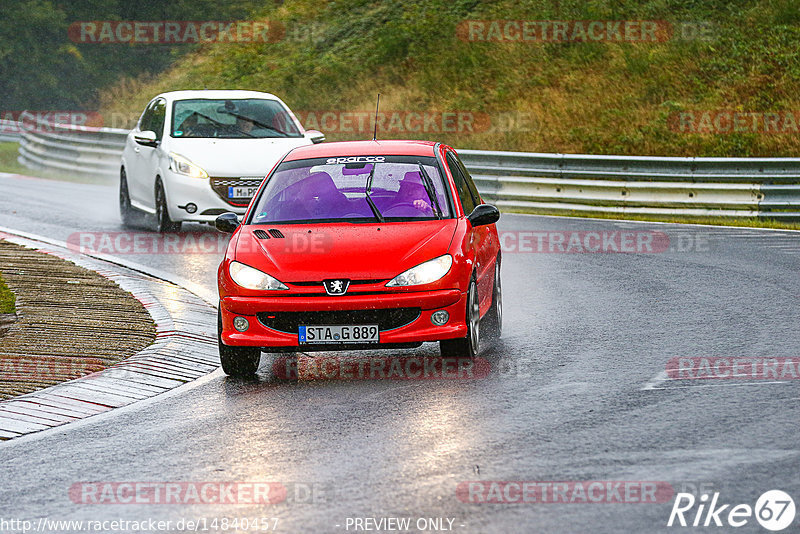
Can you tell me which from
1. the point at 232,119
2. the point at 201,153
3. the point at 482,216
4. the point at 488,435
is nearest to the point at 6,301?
the point at 482,216

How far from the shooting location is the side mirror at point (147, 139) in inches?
680

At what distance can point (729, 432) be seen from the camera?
23.0ft

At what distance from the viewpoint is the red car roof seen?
10469 millimetres

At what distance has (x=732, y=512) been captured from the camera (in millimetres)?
5590

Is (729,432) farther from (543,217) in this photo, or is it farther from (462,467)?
(543,217)

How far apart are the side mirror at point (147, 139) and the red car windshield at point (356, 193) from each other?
7164 millimetres

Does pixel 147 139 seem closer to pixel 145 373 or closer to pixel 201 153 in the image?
pixel 201 153

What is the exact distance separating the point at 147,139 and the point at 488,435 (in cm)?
1122

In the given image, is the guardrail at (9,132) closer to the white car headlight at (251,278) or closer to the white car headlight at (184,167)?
the white car headlight at (184,167)

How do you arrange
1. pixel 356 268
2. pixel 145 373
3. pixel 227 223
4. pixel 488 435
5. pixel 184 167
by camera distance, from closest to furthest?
pixel 488 435 → pixel 356 268 → pixel 145 373 → pixel 227 223 → pixel 184 167

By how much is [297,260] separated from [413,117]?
21972 mm

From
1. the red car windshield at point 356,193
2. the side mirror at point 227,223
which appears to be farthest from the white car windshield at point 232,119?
the side mirror at point 227,223

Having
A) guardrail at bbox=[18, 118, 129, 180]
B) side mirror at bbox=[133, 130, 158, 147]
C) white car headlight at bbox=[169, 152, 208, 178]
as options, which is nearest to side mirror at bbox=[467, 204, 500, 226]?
white car headlight at bbox=[169, 152, 208, 178]

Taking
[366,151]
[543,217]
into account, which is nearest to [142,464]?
[366,151]
